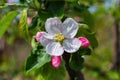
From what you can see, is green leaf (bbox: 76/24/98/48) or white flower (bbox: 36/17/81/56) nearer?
white flower (bbox: 36/17/81/56)

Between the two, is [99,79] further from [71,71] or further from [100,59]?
[71,71]

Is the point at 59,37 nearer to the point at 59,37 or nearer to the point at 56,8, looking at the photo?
the point at 59,37

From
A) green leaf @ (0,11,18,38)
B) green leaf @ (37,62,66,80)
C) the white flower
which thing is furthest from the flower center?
green leaf @ (0,11,18,38)

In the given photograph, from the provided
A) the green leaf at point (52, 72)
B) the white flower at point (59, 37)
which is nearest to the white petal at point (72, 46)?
the white flower at point (59, 37)

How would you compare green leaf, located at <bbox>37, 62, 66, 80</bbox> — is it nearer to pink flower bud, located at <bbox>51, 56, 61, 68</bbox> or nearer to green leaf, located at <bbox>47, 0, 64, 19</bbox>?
pink flower bud, located at <bbox>51, 56, 61, 68</bbox>

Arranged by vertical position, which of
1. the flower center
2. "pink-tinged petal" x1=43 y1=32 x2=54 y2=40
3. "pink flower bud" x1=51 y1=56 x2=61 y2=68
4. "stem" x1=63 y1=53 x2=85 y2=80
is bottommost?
"stem" x1=63 y1=53 x2=85 y2=80

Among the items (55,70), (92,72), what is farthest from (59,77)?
(92,72)

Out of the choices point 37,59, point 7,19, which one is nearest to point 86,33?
point 37,59
